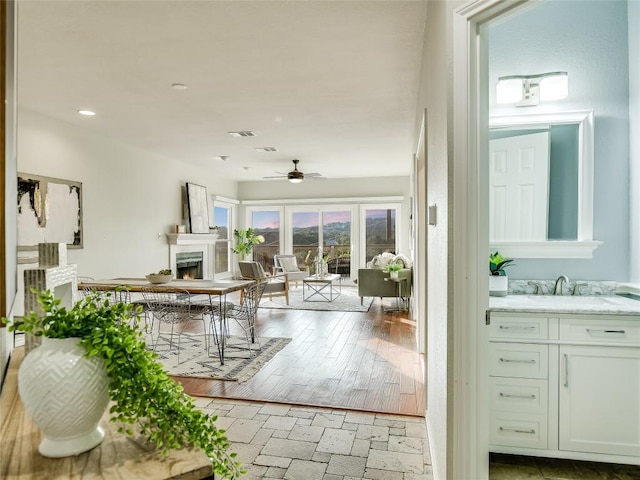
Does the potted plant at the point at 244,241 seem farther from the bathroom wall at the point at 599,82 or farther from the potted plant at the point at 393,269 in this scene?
the bathroom wall at the point at 599,82

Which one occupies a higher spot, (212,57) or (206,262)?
(212,57)

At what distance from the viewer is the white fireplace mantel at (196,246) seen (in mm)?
7773

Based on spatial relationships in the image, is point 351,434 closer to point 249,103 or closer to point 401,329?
point 401,329

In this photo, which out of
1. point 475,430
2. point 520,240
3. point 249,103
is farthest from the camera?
point 249,103

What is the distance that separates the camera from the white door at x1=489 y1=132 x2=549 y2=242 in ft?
9.14

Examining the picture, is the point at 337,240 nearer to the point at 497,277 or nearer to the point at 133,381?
the point at 497,277

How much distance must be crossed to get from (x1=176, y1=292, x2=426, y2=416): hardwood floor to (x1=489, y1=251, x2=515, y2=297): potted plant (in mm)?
1066

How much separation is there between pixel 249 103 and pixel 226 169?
472 centimetres

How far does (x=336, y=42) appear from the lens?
315 cm

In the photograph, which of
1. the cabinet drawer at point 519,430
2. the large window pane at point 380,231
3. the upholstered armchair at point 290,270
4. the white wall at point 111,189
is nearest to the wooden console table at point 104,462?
the cabinet drawer at point 519,430

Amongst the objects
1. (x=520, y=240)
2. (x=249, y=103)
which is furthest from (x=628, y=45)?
(x=249, y=103)

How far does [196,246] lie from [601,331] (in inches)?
299

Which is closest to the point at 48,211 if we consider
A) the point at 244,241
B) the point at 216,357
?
the point at 216,357

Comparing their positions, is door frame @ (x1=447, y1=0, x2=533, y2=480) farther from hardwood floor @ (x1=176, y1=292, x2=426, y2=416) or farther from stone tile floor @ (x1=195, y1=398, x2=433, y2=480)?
hardwood floor @ (x1=176, y1=292, x2=426, y2=416)
